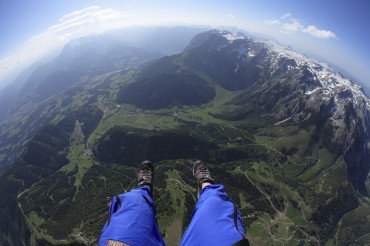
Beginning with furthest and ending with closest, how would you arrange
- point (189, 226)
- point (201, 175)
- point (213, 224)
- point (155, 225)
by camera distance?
point (201, 175), point (155, 225), point (189, 226), point (213, 224)

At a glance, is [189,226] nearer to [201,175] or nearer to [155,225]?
[155,225]

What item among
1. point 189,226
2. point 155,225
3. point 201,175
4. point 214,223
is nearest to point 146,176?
point 201,175

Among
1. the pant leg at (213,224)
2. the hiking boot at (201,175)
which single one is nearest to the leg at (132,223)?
the pant leg at (213,224)

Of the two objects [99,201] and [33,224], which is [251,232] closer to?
[99,201]

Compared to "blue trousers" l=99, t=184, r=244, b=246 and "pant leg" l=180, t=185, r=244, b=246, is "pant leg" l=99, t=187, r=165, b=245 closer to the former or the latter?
"blue trousers" l=99, t=184, r=244, b=246

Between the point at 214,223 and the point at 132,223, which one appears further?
the point at 132,223

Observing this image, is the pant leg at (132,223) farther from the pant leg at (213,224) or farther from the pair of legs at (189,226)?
the pant leg at (213,224)
